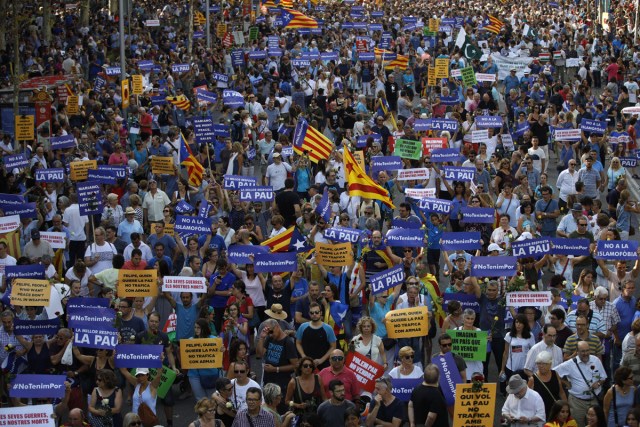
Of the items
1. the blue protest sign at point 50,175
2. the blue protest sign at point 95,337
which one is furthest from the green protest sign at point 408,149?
the blue protest sign at point 95,337

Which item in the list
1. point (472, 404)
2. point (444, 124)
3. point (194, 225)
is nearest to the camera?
point (472, 404)

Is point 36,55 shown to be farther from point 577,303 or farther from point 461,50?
point 577,303

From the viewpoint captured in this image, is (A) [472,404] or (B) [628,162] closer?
(A) [472,404]

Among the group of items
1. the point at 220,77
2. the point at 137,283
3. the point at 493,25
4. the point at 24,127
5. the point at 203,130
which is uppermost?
the point at 137,283

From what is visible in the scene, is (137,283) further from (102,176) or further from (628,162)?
(628,162)

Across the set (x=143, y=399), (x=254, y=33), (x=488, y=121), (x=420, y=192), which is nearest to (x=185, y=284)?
(x=143, y=399)

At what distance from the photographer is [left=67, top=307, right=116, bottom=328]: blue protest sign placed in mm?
15469

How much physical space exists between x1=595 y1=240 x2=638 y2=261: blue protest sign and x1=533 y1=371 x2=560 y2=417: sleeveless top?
340cm

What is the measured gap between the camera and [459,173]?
2158cm

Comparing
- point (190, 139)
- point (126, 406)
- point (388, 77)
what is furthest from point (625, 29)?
point (126, 406)

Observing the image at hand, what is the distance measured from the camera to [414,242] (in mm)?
17812

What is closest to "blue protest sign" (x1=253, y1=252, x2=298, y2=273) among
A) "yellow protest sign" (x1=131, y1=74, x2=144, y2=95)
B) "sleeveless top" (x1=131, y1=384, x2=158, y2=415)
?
"sleeveless top" (x1=131, y1=384, x2=158, y2=415)

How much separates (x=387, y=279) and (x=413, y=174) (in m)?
5.77

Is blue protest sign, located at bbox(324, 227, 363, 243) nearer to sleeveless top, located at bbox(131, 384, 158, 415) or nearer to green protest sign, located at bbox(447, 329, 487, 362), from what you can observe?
green protest sign, located at bbox(447, 329, 487, 362)
